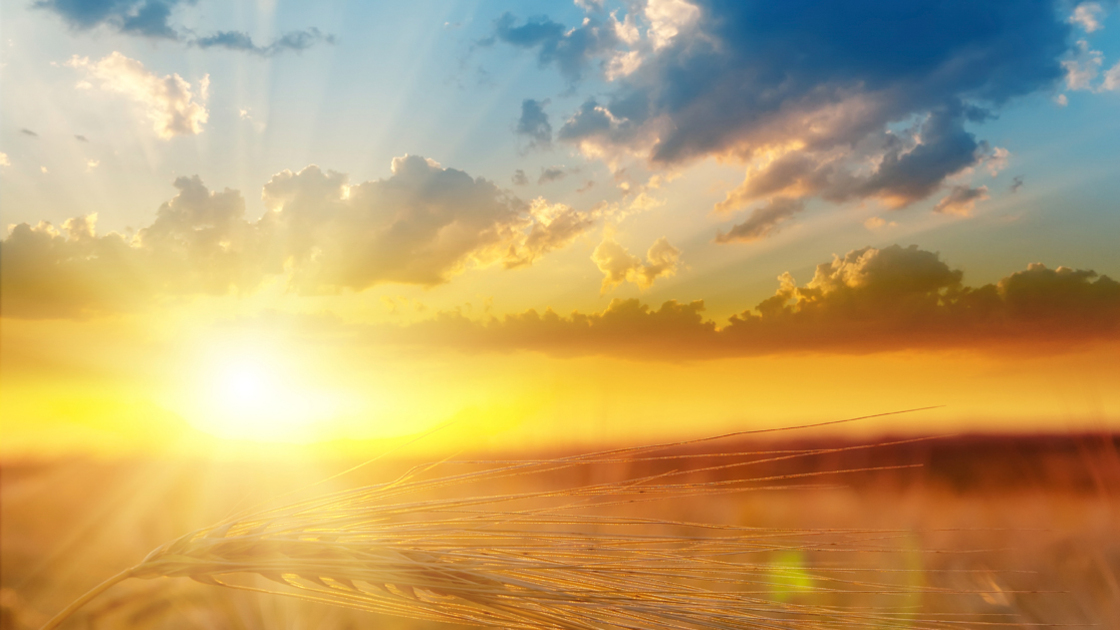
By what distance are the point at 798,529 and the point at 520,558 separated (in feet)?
2.00

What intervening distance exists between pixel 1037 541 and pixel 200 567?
4.66m

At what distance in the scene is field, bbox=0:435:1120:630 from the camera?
1.21m

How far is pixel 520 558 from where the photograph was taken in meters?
1.18

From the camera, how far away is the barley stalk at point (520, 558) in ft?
3.76

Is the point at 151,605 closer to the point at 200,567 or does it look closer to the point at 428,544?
the point at 200,567

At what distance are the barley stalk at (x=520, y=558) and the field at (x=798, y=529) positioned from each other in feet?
0.05

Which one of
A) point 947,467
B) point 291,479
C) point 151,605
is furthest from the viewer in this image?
point 947,467

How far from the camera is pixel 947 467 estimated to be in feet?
12.3

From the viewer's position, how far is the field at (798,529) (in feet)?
3.97

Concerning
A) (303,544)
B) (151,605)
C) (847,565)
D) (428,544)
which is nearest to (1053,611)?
(847,565)

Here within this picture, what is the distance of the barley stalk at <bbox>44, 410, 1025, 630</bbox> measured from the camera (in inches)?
45.2

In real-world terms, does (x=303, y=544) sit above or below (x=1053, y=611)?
above

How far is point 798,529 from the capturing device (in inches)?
45.5

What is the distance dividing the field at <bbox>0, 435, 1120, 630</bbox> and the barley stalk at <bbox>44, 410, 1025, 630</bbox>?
2 centimetres
